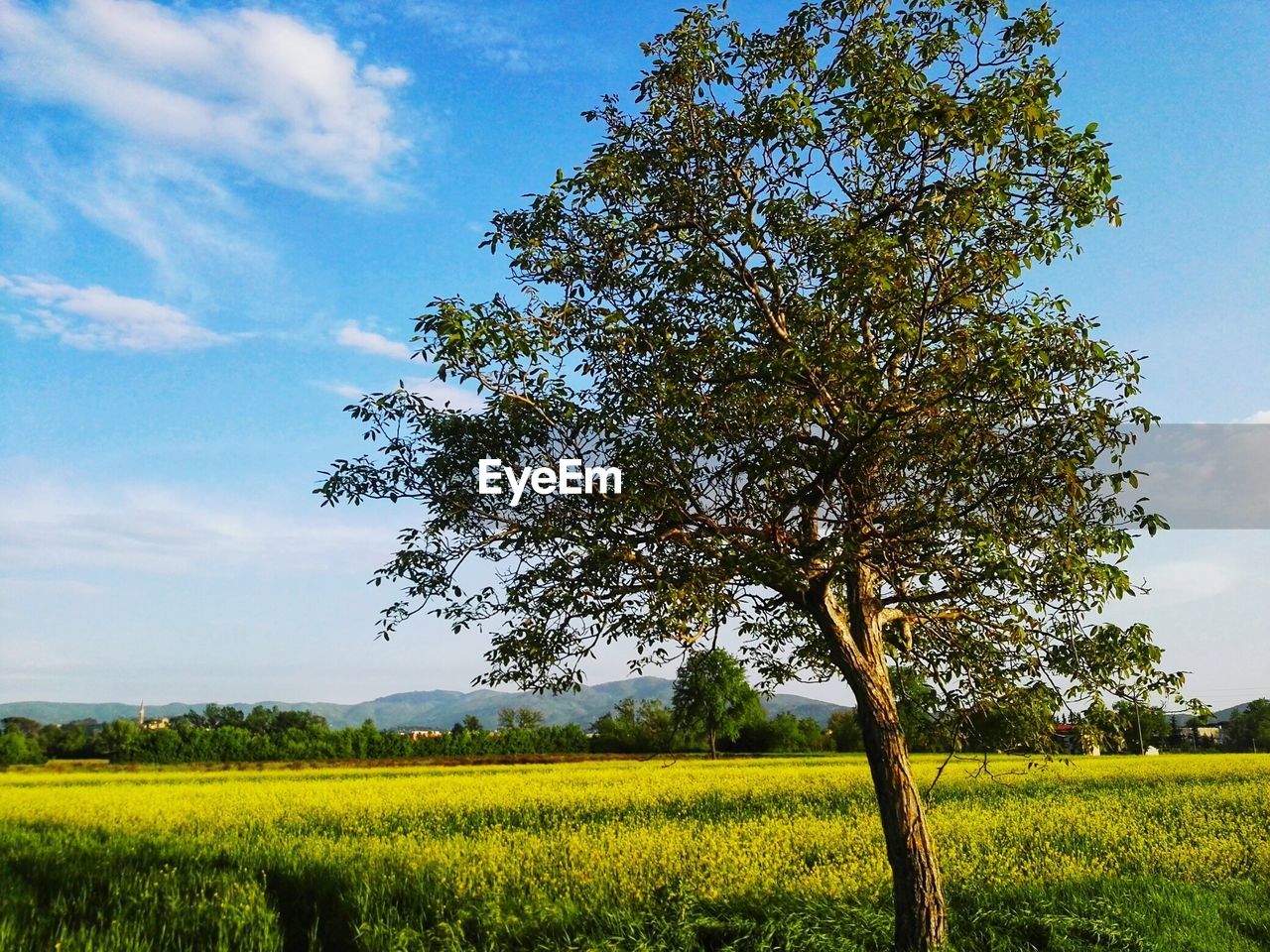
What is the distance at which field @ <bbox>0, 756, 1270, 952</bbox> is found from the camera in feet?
33.4

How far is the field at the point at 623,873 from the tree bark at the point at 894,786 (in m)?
1.01

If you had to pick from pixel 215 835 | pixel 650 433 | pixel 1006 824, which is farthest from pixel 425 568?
pixel 1006 824

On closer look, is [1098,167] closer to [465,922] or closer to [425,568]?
[425,568]

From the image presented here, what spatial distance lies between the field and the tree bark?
39.9 inches

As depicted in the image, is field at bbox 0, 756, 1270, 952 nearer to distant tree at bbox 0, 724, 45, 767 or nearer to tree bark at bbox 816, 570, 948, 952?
tree bark at bbox 816, 570, 948, 952

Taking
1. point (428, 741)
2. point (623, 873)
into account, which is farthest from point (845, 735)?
point (623, 873)

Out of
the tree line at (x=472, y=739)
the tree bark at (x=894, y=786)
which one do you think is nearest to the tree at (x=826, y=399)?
the tree bark at (x=894, y=786)

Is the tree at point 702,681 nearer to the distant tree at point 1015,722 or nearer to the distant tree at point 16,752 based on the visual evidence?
the distant tree at point 1015,722

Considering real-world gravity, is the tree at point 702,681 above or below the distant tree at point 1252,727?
above

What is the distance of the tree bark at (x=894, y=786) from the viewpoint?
351 inches

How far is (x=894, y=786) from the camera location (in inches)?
360

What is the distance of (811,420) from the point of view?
8555 millimetres

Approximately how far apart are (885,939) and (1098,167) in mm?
8754

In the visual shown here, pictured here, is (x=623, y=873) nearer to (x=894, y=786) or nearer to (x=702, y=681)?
(x=702, y=681)
